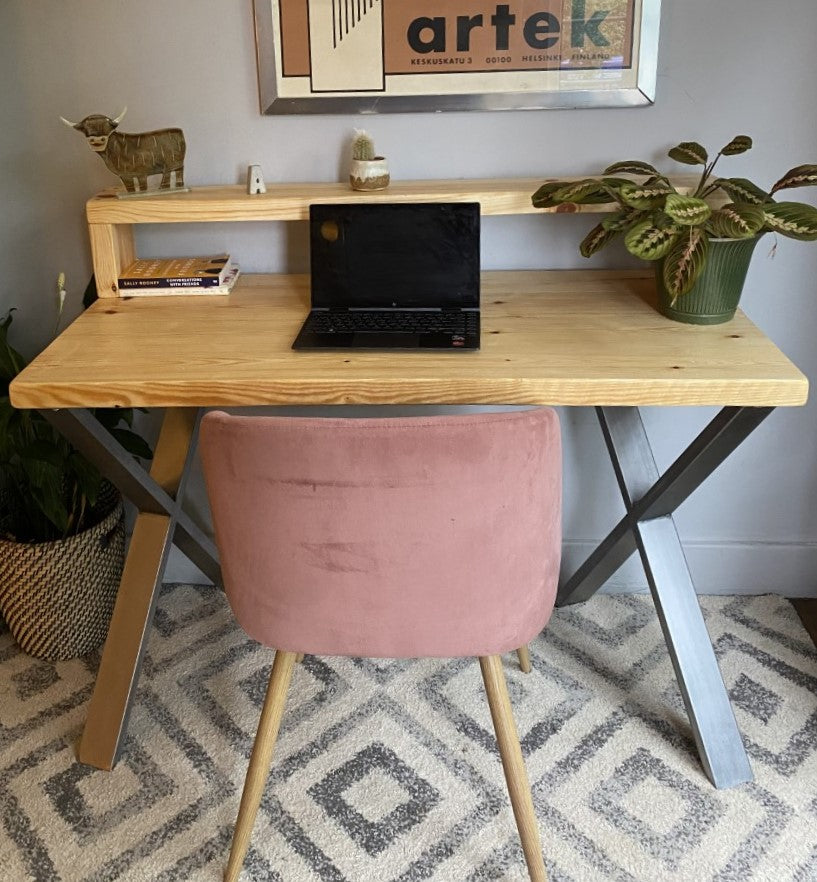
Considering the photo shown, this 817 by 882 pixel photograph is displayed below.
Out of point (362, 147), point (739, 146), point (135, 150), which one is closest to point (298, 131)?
point (362, 147)

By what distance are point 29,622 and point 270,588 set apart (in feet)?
3.09

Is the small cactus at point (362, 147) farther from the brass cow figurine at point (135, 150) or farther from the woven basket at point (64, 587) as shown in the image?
the woven basket at point (64, 587)

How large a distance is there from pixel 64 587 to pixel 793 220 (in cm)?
155

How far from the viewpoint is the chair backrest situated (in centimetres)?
103

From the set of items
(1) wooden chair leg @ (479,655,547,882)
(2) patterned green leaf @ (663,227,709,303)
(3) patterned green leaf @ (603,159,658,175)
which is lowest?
(1) wooden chair leg @ (479,655,547,882)

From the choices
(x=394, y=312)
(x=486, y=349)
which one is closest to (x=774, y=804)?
(x=486, y=349)

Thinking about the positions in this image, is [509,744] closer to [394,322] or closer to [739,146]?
[394,322]

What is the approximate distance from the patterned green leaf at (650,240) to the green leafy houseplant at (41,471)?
1051 millimetres

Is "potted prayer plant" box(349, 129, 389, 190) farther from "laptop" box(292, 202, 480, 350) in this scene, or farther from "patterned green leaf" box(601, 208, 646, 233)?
"patterned green leaf" box(601, 208, 646, 233)

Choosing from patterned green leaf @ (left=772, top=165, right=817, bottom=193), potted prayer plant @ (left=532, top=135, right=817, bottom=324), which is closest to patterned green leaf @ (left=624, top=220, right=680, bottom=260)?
potted prayer plant @ (left=532, top=135, right=817, bottom=324)

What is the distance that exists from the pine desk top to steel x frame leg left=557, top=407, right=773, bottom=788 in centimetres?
19

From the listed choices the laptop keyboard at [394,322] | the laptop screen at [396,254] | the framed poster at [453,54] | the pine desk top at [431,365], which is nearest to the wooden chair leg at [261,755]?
the pine desk top at [431,365]

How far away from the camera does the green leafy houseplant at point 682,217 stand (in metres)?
1.36

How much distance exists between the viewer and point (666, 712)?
1751 millimetres
